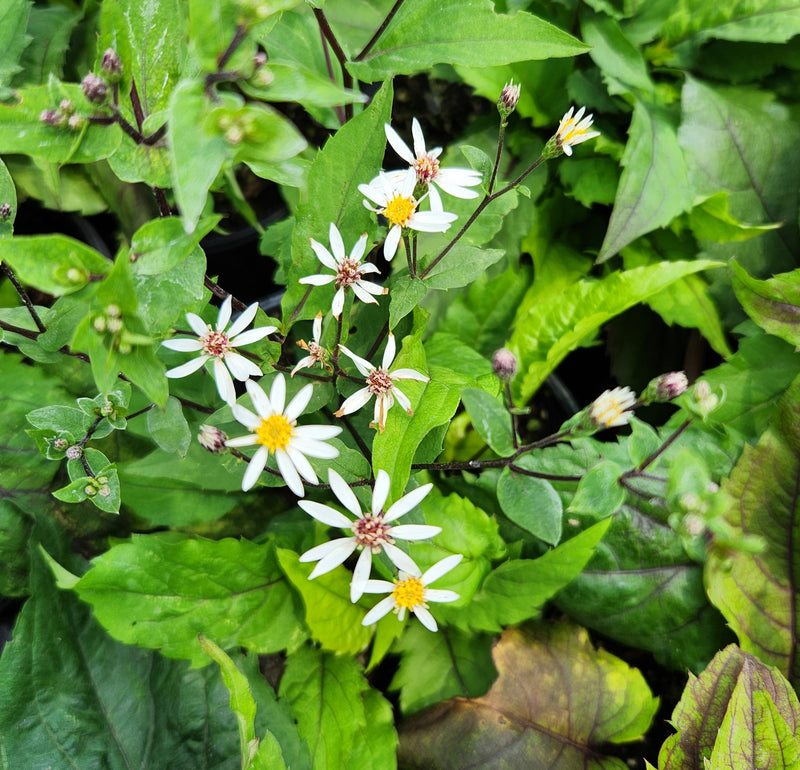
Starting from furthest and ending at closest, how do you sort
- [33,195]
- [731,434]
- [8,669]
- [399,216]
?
[33,195], [731,434], [8,669], [399,216]

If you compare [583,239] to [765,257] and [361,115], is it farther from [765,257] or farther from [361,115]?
[361,115]

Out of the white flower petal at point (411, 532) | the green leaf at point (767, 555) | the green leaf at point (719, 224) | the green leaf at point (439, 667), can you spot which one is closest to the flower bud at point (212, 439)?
the white flower petal at point (411, 532)

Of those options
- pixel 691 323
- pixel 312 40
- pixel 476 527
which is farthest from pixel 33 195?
pixel 691 323

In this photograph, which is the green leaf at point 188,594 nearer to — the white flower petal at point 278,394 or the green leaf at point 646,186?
the white flower petal at point 278,394

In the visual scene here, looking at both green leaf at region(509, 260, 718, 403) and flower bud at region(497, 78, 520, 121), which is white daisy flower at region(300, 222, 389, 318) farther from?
green leaf at region(509, 260, 718, 403)

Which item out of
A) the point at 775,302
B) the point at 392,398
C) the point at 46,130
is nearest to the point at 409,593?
the point at 392,398

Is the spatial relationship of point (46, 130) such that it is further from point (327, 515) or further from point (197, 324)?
point (327, 515)
